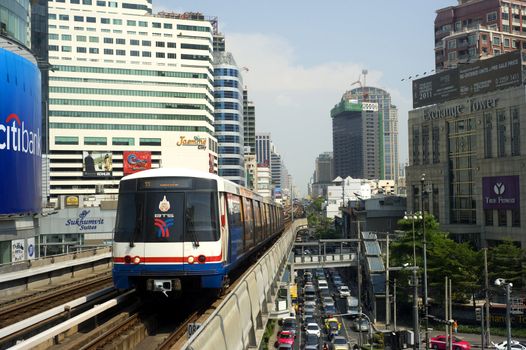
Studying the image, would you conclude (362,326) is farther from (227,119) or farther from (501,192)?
(227,119)

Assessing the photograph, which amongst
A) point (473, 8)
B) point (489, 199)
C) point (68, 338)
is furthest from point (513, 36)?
point (68, 338)

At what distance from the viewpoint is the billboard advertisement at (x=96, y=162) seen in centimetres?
11988

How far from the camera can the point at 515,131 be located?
206ft

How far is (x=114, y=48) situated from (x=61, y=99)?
15487 mm

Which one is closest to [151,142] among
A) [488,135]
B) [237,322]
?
[488,135]

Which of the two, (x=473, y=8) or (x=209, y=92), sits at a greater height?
(x=473, y=8)

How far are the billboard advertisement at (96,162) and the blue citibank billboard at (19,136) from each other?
8056cm

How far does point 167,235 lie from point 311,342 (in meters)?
31.5

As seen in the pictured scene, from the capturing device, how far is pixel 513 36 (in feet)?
354

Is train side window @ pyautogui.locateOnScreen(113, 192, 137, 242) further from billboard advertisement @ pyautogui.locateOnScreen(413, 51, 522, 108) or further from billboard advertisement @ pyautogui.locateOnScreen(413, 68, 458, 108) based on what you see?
billboard advertisement @ pyautogui.locateOnScreen(413, 68, 458, 108)

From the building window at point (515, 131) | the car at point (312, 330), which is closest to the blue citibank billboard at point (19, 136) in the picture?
the car at point (312, 330)

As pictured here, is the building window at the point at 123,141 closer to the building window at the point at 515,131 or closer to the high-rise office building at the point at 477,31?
the high-rise office building at the point at 477,31

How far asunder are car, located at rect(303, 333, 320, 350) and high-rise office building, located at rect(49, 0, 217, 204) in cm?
7561

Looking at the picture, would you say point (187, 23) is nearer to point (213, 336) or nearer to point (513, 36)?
point (513, 36)
